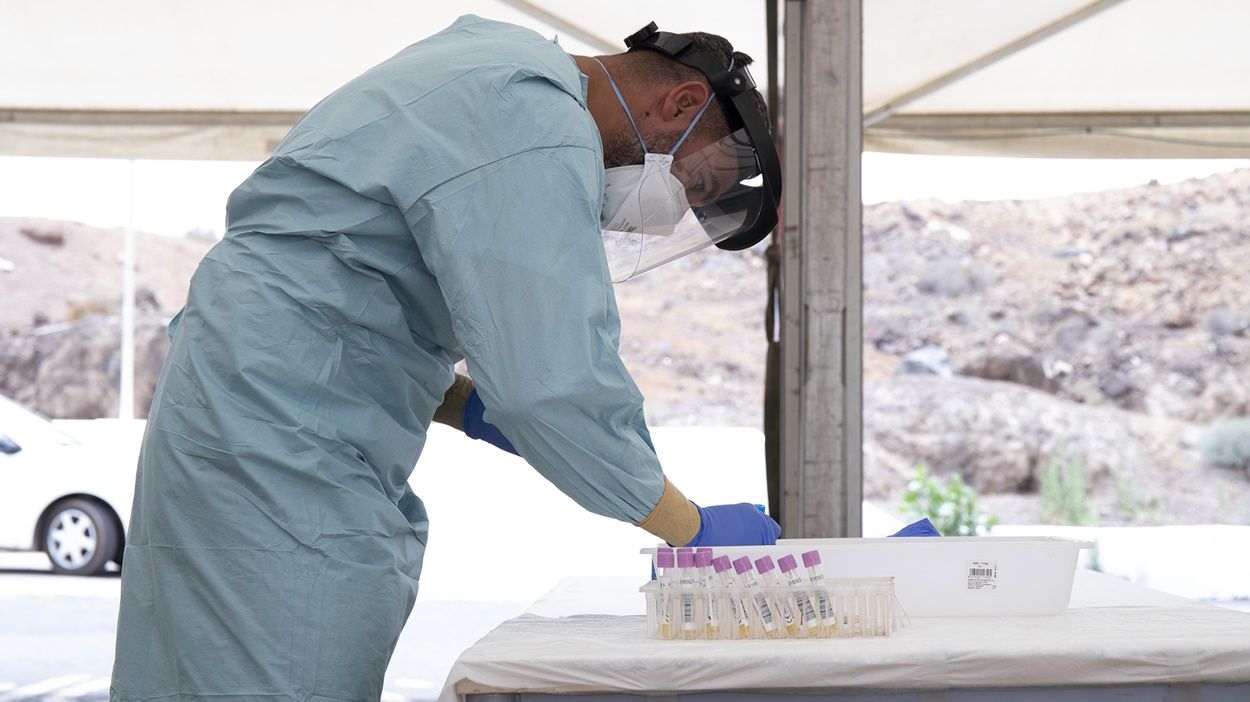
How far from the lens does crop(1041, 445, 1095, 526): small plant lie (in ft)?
35.1

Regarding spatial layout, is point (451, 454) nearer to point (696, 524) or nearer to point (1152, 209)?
point (1152, 209)

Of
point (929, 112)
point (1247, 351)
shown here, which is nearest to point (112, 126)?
point (929, 112)

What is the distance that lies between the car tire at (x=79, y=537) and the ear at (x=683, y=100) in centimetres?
574

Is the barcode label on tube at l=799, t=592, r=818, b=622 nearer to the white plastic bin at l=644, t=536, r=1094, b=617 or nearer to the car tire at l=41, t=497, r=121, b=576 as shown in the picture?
the white plastic bin at l=644, t=536, r=1094, b=617

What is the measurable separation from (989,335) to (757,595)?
12.2 meters

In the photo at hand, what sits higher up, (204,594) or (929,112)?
(929,112)

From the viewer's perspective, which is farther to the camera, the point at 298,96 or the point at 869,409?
the point at 869,409

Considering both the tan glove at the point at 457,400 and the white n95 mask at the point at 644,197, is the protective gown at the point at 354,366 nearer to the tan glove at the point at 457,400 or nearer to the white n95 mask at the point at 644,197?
the white n95 mask at the point at 644,197

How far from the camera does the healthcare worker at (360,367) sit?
94cm

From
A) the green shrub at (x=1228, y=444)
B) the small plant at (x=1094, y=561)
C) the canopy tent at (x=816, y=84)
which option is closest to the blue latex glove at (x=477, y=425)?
the canopy tent at (x=816, y=84)

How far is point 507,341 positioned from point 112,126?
124 inches

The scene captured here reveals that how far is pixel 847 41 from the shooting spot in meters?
2.64

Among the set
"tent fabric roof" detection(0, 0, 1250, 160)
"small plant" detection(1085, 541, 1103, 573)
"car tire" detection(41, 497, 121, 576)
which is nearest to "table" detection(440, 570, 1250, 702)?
"tent fabric roof" detection(0, 0, 1250, 160)

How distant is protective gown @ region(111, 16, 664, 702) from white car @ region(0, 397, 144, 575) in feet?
17.2
